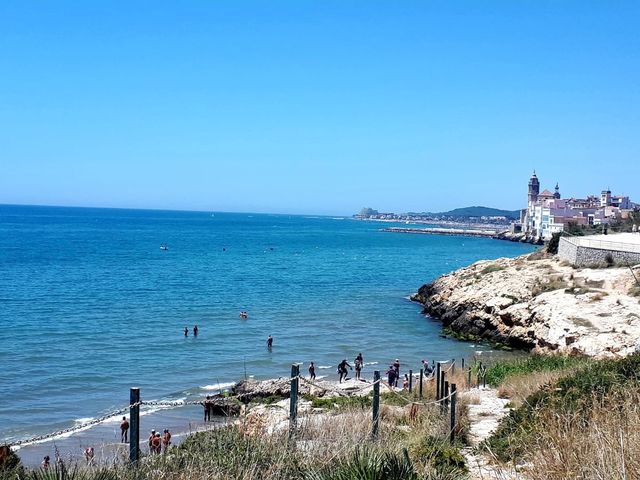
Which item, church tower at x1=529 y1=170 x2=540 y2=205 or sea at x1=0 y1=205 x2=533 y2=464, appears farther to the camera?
church tower at x1=529 y1=170 x2=540 y2=205

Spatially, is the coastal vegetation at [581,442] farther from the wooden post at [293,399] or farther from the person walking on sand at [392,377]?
the person walking on sand at [392,377]

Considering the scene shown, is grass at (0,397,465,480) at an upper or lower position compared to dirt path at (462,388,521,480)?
upper

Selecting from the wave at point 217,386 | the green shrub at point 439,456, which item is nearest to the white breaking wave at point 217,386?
the wave at point 217,386

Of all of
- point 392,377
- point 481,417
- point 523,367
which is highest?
point 481,417

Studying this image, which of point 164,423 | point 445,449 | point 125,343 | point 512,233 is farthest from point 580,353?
point 512,233

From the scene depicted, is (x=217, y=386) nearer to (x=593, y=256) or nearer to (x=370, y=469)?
(x=370, y=469)

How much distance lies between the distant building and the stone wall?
225ft

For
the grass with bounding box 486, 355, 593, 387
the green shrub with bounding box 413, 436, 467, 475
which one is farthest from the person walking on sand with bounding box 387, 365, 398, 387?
the green shrub with bounding box 413, 436, 467, 475

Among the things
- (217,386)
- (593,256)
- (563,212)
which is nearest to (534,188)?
(563,212)

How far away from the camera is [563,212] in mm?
129000

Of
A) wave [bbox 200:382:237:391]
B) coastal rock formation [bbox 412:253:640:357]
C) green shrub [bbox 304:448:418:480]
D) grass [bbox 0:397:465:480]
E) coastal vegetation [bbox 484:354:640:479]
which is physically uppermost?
coastal vegetation [bbox 484:354:640:479]

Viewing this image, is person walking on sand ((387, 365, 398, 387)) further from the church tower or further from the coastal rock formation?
the church tower

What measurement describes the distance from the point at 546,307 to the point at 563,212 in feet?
346

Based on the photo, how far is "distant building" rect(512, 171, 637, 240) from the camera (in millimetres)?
120938
